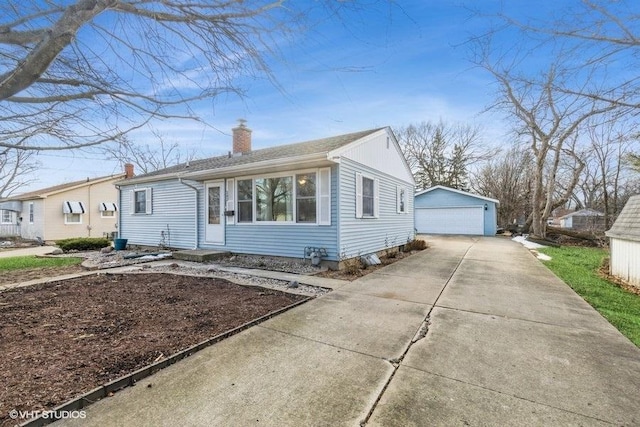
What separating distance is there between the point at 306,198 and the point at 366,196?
221 centimetres

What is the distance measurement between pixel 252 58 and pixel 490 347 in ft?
13.1

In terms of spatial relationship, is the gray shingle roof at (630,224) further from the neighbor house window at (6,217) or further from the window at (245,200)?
the neighbor house window at (6,217)

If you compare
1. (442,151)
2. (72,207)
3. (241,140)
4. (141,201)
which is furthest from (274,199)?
(442,151)

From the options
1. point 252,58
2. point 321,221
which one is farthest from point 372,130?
point 252,58

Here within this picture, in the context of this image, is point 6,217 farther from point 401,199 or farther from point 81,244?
point 401,199

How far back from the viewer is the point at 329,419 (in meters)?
2.02

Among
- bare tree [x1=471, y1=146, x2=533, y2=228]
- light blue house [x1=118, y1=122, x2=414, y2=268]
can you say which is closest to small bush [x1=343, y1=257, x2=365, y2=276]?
light blue house [x1=118, y1=122, x2=414, y2=268]

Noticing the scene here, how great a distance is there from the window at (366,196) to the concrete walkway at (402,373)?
4.29 m

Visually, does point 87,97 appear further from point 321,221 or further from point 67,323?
point 321,221

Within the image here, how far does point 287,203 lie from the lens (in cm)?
829

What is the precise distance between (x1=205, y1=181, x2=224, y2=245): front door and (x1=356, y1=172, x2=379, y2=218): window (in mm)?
4447

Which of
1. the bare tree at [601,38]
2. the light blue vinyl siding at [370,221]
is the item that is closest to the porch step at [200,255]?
the light blue vinyl siding at [370,221]

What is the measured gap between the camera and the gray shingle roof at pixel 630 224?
6653mm
